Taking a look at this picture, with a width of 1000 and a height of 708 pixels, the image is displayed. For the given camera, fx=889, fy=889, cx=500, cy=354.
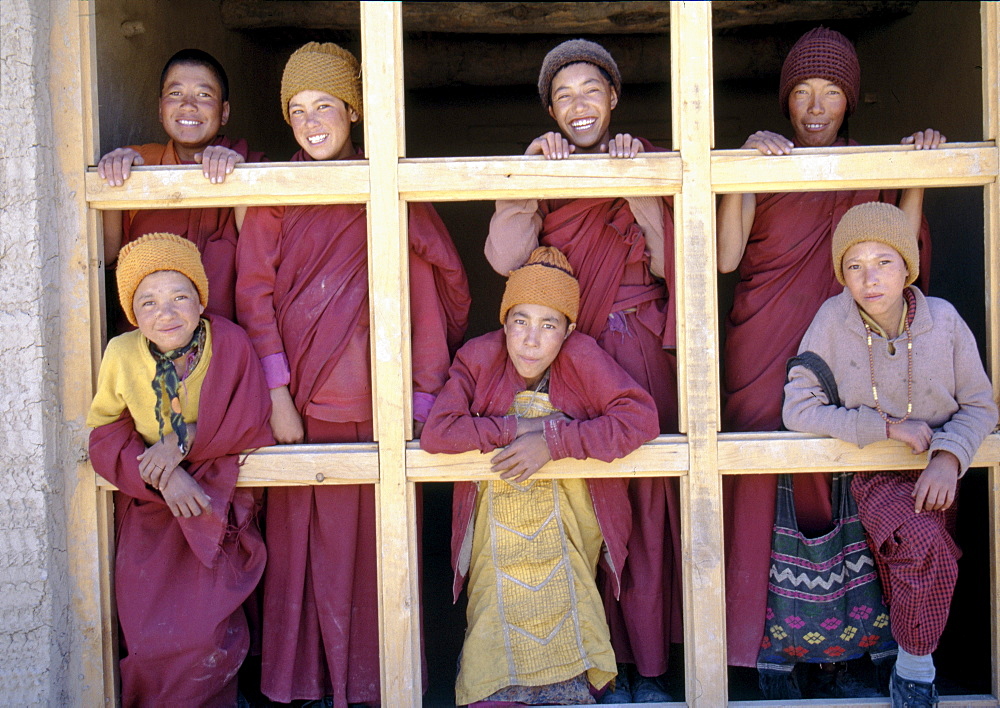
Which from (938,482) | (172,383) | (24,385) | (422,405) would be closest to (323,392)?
(422,405)

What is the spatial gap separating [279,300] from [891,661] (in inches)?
82.6

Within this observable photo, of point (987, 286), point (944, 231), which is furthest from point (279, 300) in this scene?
point (944, 231)

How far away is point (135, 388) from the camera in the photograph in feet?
A: 7.80

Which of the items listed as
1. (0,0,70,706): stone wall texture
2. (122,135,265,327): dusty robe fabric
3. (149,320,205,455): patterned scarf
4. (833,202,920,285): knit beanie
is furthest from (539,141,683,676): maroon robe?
(0,0,70,706): stone wall texture

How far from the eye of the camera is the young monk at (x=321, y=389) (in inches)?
102

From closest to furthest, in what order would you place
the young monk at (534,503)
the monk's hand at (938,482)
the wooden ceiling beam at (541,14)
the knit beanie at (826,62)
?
the monk's hand at (938,482), the young monk at (534,503), the knit beanie at (826,62), the wooden ceiling beam at (541,14)

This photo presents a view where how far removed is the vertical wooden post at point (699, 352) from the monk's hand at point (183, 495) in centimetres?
130

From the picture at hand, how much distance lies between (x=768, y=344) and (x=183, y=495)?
68.3 inches

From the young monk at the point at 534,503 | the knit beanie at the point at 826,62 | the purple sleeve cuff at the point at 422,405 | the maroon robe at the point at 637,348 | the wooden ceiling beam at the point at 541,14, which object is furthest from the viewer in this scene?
the wooden ceiling beam at the point at 541,14

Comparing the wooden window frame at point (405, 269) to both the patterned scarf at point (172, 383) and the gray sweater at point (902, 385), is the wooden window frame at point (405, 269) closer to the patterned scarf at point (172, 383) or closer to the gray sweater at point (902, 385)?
the gray sweater at point (902, 385)

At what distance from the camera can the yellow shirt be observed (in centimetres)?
236

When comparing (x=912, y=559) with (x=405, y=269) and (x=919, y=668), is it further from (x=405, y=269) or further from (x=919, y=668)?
(x=405, y=269)

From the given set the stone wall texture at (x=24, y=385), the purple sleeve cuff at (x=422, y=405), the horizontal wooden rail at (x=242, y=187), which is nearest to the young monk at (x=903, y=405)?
the purple sleeve cuff at (x=422, y=405)

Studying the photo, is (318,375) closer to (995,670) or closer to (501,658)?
(501,658)
